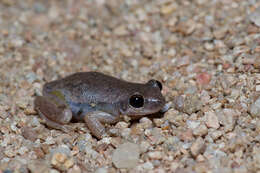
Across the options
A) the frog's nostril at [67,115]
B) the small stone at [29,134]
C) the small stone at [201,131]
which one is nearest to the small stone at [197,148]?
the small stone at [201,131]

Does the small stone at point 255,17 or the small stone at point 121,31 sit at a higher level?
the small stone at point 255,17

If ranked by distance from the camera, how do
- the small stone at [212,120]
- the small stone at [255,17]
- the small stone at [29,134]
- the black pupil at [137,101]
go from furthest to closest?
the small stone at [255,17] < the black pupil at [137,101] < the small stone at [29,134] < the small stone at [212,120]

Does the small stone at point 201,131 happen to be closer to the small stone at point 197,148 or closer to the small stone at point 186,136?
the small stone at point 186,136

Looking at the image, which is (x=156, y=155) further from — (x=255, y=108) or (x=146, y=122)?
(x=255, y=108)

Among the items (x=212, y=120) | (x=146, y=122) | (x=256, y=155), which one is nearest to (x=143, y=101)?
(x=146, y=122)

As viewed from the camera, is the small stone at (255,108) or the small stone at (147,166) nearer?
the small stone at (147,166)

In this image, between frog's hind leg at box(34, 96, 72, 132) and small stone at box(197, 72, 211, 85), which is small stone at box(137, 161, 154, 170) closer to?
frog's hind leg at box(34, 96, 72, 132)

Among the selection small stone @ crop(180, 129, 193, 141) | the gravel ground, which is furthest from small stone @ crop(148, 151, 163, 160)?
small stone @ crop(180, 129, 193, 141)
